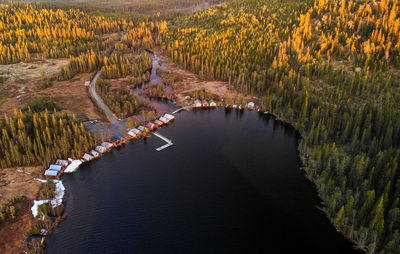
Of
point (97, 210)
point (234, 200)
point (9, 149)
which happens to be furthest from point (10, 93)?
point (234, 200)

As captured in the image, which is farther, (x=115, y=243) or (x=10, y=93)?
(x=10, y=93)

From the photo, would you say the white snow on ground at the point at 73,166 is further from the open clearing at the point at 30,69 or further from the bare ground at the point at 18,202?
the open clearing at the point at 30,69

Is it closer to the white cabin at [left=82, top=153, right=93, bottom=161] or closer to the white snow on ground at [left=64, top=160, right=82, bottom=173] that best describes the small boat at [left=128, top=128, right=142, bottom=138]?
the white cabin at [left=82, top=153, right=93, bottom=161]

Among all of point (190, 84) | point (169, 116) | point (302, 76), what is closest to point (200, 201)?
point (169, 116)

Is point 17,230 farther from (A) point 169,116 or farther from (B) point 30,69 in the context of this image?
(B) point 30,69

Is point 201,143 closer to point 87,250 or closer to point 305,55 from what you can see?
point 87,250

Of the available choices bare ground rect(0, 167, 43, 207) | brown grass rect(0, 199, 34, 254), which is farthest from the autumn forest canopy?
brown grass rect(0, 199, 34, 254)
